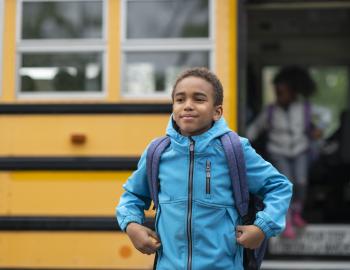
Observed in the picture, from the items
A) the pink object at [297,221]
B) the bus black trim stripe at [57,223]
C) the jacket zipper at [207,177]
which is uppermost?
the jacket zipper at [207,177]

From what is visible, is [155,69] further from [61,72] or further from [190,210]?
[190,210]

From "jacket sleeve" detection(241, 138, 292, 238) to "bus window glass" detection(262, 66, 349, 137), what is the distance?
3.20m

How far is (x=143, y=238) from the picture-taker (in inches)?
67.2

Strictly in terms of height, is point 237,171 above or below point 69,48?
below

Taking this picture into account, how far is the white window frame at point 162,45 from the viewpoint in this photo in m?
3.15

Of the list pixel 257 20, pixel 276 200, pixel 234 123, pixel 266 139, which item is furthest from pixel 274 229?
pixel 257 20

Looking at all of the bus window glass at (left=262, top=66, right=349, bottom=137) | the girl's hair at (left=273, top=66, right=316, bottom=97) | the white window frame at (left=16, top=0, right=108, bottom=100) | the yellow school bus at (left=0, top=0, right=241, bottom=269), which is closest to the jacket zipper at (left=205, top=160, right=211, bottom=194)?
the yellow school bus at (left=0, top=0, right=241, bottom=269)

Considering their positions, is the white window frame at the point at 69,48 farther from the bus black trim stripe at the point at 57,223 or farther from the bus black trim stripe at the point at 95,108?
the bus black trim stripe at the point at 57,223

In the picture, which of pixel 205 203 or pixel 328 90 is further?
pixel 328 90

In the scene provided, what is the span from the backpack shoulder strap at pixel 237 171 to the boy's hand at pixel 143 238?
24 centimetres

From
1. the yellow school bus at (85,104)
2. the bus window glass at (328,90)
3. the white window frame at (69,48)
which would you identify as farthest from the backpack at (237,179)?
the bus window glass at (328,90)

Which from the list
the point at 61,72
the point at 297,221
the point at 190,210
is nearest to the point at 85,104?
the point at 61,72

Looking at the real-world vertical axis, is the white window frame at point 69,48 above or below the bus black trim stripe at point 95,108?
above

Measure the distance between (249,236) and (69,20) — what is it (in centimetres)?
190
